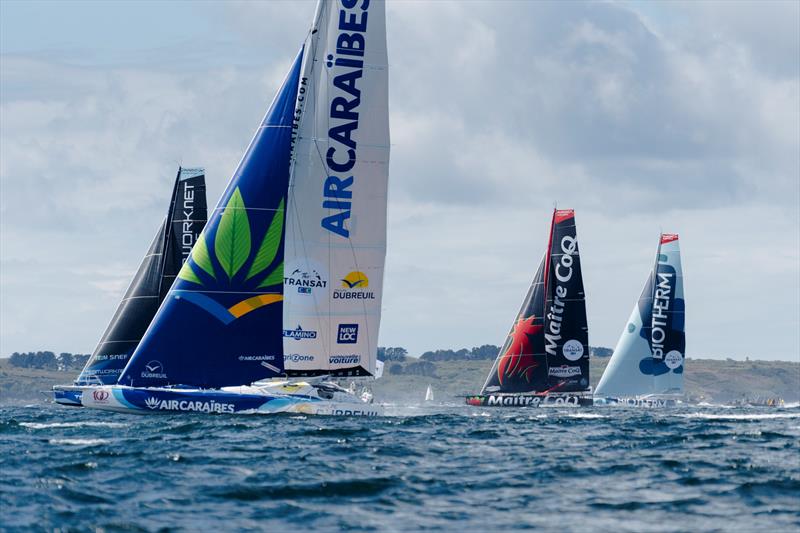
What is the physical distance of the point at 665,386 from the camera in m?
85.3

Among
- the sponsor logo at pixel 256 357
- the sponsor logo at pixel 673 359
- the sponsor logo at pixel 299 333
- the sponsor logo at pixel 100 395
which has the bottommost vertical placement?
the sponsor logo at pixel 100 395

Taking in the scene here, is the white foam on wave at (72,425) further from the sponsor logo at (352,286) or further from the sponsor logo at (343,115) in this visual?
the sponsor logo at (343,115)

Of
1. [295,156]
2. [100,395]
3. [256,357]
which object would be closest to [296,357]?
[256,357]

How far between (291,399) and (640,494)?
1970 centimetres

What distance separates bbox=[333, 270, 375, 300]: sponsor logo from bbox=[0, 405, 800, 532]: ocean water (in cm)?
911

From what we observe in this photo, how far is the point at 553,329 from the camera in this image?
7362cm

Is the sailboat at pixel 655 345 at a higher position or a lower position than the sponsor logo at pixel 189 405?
higher

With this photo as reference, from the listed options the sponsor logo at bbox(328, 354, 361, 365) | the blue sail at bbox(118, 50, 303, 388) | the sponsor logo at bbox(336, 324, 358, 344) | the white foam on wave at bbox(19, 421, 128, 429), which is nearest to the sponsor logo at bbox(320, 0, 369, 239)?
the blue sail at bbox(118, 50, 303, 388)

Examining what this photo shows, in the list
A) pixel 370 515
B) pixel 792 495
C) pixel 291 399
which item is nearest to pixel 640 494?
pixel 792 495

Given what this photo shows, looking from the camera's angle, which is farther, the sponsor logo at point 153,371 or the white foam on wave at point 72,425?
the sponsor logo at point 153,371

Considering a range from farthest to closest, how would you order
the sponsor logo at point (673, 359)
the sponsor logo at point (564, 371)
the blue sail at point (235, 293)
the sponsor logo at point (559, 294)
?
the sponsor logo at point (673, 359) < the sponsor logo at point (564, 371) < the sponsor logo at point (559, 294) < the blue sail at point (235, 293)

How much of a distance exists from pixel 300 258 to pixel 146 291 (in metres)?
15.0

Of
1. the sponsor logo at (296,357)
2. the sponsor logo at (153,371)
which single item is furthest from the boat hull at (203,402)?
the sponsor logo at (296,357)

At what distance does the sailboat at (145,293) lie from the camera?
53438mm
